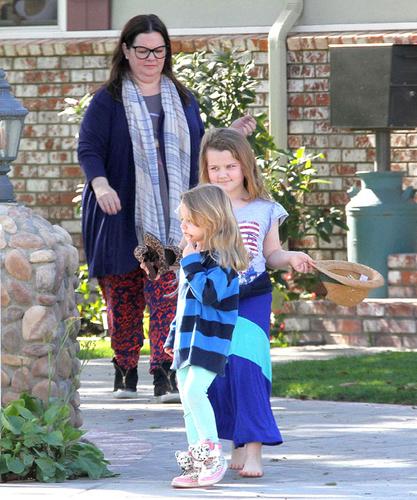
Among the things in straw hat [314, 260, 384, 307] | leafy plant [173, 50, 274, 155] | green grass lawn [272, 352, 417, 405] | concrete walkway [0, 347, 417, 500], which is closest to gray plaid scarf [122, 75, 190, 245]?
concrete walkway [0, 347, 417, 500]

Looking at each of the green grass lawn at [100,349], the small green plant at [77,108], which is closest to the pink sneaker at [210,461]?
the green grass lawn at [100,349]

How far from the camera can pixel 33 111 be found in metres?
13.4

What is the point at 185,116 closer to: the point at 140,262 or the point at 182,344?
the point at 140,262

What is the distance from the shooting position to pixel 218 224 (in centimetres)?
564

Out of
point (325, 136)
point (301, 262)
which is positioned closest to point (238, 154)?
point (301, 262)

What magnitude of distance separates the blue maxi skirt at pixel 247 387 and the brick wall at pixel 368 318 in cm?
473

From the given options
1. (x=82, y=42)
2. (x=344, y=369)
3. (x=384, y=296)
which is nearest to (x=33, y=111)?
(x=82, y=42)

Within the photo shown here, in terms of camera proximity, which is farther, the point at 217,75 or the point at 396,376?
the point at 217,75

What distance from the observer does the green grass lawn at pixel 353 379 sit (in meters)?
8.12

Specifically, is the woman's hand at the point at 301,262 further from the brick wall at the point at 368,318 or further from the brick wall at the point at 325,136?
the brick wall at the point at 325,136

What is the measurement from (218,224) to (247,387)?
63cm

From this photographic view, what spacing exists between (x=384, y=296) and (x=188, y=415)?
5.37m

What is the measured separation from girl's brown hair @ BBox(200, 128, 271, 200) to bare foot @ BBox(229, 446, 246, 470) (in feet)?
3.10

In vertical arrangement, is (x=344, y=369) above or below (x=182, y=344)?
below
